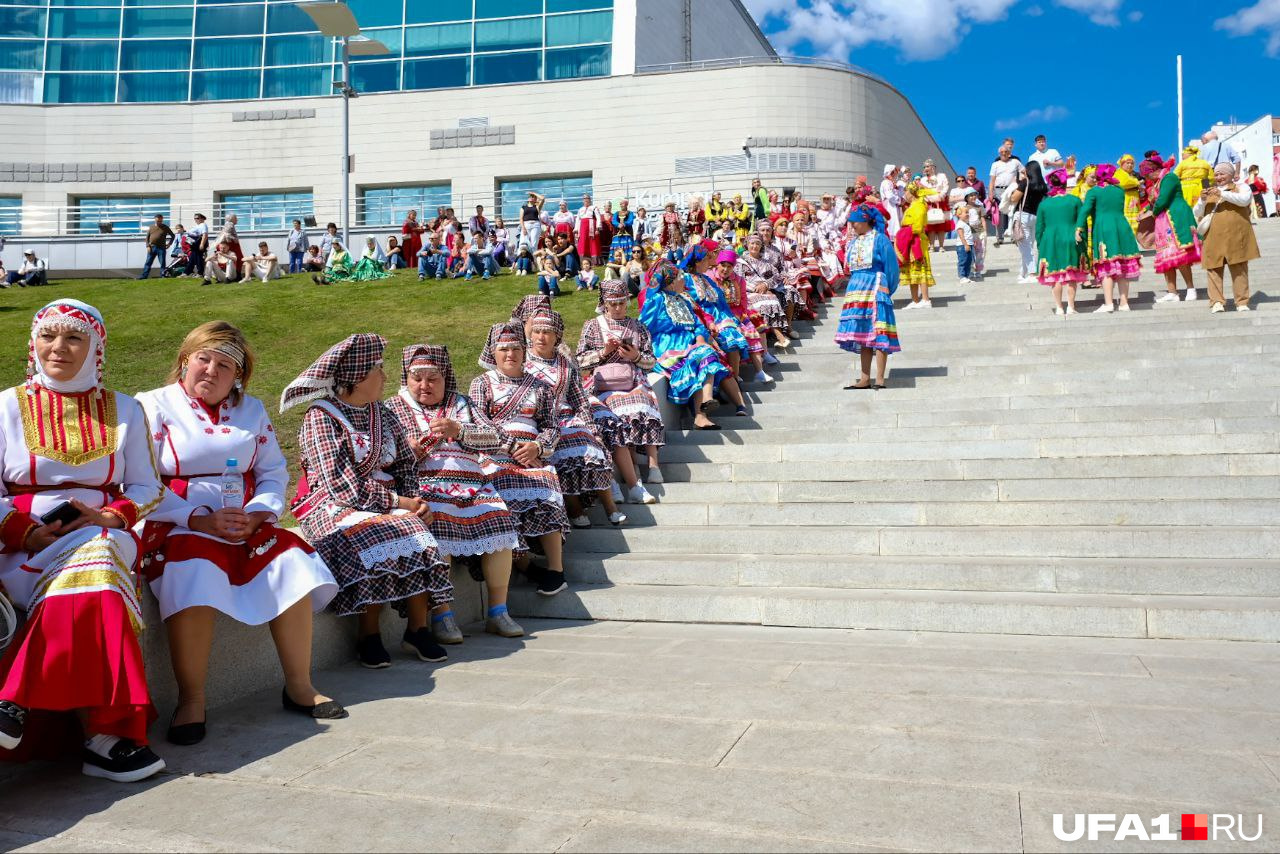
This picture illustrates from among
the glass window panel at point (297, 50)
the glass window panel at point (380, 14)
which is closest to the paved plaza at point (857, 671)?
the glass window panel at point (380, 14)

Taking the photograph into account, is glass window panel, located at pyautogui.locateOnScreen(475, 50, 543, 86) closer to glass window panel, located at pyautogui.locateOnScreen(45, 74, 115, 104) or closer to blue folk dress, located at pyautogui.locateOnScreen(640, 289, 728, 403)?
glass window panel, located at pyautogui.locateOnScreen(45, 74, 115, 104)

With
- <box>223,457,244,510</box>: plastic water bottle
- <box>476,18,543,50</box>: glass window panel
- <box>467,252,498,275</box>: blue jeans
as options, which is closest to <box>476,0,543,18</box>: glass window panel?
<box>476,18,543,50</box>: glass window panel

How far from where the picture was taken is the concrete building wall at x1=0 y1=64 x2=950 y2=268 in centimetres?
3322

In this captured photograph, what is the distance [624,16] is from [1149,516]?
107ft

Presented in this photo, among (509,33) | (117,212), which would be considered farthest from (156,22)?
(509,33)

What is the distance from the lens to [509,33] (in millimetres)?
35906

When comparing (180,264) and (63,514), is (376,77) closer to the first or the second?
(180,264)

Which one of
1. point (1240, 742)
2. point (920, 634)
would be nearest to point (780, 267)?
point (920, 634)

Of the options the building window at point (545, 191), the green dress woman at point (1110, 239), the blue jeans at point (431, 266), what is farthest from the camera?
the building window at point (545, 191)

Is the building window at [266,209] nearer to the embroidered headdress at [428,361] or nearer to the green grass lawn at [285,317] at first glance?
the green grass lawn at [285,317]

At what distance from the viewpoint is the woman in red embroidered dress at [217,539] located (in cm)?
397

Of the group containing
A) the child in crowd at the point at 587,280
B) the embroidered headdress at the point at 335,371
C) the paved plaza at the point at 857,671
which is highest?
the child in crowd at the point at 587,280

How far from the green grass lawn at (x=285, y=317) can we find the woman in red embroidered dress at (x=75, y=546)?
512 centimetres

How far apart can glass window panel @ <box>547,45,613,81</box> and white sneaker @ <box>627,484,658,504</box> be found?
30133mm
